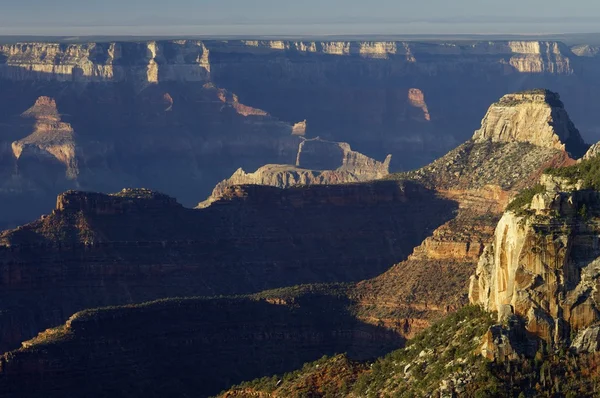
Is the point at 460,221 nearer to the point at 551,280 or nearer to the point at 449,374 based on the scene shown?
the point at 449,374

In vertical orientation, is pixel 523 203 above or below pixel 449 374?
above

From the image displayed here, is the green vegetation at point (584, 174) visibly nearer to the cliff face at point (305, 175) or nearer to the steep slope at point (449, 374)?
the steep slope at point (449, 374)

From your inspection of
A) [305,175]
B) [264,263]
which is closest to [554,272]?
[264,263]

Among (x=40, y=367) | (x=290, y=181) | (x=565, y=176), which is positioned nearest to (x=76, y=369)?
(x=40, y=367)

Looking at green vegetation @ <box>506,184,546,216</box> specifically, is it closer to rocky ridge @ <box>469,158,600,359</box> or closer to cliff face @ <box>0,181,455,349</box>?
rocky ridge @ <box>469,158,600,359</box>

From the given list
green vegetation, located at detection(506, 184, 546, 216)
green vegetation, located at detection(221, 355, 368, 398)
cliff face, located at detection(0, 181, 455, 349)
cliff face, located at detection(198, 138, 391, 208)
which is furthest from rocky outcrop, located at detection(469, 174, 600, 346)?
cliff face, located at detection(198, 138, 391, 208)

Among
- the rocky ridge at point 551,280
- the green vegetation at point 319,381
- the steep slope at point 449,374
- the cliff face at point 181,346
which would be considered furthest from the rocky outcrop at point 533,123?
the rocky ridge at point 551,280
